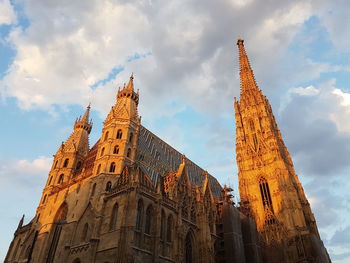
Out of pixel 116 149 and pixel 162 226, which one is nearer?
pixel 162 226

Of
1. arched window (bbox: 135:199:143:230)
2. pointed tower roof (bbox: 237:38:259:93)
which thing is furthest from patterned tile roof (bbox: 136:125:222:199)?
pointed tower roof (bbox: 237:38:259:93)

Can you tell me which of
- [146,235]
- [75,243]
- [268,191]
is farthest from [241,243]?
[75,243]

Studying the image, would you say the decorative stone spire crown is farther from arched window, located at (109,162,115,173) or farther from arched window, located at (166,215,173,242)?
arched window, located at (166,215,173,242)

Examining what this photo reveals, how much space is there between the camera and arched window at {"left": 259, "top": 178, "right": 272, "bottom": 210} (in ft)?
Result: 168

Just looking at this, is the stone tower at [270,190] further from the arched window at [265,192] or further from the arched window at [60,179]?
the arched window at [60,179]

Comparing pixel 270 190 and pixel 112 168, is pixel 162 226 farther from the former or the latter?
pixel 270 190

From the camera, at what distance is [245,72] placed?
77562 millimetres

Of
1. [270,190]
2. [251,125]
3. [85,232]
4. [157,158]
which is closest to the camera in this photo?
[85,232]

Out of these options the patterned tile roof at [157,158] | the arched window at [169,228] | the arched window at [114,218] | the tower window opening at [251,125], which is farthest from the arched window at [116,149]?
the tower window opening at [251,125]

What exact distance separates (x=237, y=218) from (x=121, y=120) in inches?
913

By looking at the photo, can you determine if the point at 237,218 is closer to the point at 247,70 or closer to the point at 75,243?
the point at 75,243

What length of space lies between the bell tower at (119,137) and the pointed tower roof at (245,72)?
126 ft

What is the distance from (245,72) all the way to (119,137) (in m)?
50.1

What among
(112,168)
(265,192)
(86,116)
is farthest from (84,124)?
(265,192)
